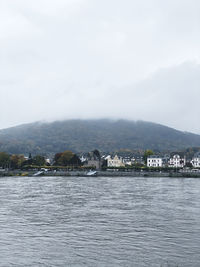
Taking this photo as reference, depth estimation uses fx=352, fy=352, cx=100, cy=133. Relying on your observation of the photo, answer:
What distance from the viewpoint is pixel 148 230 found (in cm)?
3344

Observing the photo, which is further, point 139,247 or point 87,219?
point 87,219

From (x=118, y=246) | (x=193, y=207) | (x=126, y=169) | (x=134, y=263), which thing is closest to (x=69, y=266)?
(x=134, y=263)

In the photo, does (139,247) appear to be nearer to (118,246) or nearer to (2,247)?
(118,246)

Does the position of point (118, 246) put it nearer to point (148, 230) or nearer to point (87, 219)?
point (148, 230)

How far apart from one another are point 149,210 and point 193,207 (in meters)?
7.12

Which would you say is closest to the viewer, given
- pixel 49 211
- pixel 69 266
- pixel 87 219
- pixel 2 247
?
pixel 69 266

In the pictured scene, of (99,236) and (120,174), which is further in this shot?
(120,174)

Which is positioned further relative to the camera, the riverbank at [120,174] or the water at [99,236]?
the riverbank at [120,174]

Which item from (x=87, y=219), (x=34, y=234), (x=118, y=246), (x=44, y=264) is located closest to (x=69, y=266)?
(x=44, y=264)

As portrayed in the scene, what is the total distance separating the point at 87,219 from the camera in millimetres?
39219

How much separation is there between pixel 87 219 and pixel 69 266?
16.6 metres

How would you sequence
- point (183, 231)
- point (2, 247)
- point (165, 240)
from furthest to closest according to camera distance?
point (183, 231) → point (165, 240) → point (2, 247)

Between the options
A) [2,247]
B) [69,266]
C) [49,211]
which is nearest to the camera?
[69,266]

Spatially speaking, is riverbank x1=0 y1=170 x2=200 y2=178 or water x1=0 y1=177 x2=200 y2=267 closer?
water x1=0 y1=177 x2=200 y2=267
